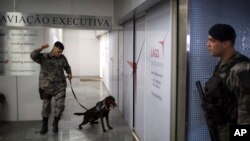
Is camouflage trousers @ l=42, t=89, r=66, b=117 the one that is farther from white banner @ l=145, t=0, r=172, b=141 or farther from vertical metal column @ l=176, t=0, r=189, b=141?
vertical metal column @ l=176, t=0, r=189, b=141

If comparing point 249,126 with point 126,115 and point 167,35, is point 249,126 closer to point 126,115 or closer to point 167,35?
point 167,35

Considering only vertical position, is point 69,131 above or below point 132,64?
below

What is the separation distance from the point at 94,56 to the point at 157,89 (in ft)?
30.7

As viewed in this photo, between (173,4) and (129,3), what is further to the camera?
(129,3)

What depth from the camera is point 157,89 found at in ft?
9.91

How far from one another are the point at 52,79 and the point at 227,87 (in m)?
3.45

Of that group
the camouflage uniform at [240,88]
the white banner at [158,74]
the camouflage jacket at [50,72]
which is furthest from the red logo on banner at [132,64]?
the camouflage uniform at [240,88]

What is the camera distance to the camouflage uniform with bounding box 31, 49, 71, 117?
180 inches

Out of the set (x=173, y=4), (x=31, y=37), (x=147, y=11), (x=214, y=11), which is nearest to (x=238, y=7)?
(x=214, y=11)

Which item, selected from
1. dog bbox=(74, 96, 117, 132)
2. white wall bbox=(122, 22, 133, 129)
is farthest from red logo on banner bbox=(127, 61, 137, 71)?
dog bbox=(74, 96, 117, 132)

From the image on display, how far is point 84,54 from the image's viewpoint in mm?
12125

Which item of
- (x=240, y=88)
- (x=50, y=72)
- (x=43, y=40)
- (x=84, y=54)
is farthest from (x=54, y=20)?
(x=84, y=54)

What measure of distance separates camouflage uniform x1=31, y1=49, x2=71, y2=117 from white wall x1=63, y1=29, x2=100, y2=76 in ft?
24.1

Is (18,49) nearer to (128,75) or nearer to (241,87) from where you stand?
(128,75)
